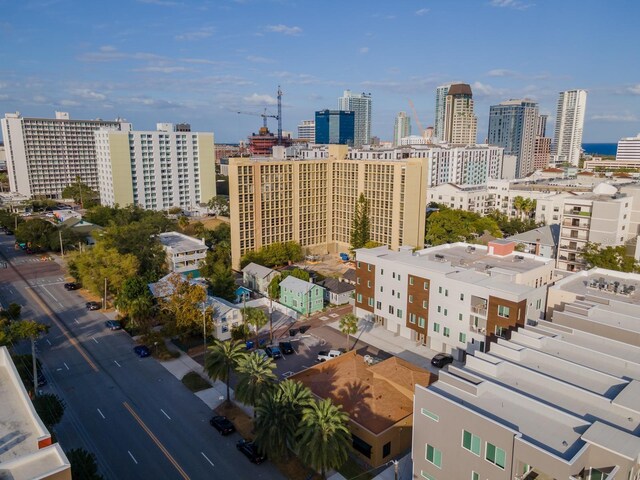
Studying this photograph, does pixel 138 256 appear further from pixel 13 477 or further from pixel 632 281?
pixel 632 281

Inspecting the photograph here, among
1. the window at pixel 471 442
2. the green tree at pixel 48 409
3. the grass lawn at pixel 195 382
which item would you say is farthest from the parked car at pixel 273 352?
the window at pixel 471 442

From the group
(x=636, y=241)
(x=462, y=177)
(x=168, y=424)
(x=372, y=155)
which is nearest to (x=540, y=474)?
(x=168, y=424)

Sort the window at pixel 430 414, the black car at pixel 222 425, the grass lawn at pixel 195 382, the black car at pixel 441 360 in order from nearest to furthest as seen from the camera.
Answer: the window at pixel 430 414
the black car at pixel 222 425
the grass lawn at pixel 195 382
the black car at pixel 441 360

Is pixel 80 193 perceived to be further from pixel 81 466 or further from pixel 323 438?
pixel 323 438

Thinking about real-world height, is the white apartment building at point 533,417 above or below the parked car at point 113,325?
above

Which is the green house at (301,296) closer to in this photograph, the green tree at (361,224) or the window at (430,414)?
the green tree at (361,224)

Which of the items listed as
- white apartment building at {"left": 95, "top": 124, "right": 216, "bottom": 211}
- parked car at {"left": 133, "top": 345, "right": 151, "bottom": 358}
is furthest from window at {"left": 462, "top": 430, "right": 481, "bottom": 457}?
white apartment building at {"left": 95, "top": 124, "right": 216, "bottom": 211}
